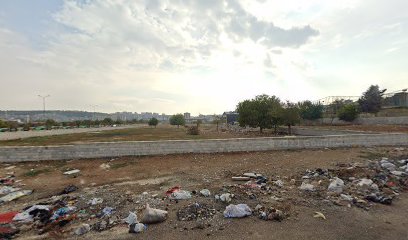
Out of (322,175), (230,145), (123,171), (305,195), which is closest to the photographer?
(305,195)

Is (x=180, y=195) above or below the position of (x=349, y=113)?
below

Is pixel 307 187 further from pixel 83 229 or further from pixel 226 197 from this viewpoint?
pixel 83 229

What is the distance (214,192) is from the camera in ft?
24.2

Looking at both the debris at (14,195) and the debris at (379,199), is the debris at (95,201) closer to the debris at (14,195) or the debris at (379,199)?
the debris at (14,195)

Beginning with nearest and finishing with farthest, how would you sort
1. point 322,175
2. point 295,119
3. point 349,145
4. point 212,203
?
1. point 212,203
2. point 322,175
3. point 349,145
4. point 295,119

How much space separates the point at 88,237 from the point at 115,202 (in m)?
1.65

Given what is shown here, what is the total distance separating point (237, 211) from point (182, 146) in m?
7.23

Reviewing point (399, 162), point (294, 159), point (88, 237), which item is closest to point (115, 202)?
point (88, 237)

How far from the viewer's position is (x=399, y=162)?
1078 centimetres

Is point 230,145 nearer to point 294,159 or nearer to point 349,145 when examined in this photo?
point 294,159

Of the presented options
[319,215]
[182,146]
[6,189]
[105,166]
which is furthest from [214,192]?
[6,189]

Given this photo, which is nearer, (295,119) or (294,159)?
(294,159)

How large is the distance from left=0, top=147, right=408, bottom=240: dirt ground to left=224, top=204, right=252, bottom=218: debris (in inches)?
5.4

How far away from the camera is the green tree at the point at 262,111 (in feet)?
83.3
